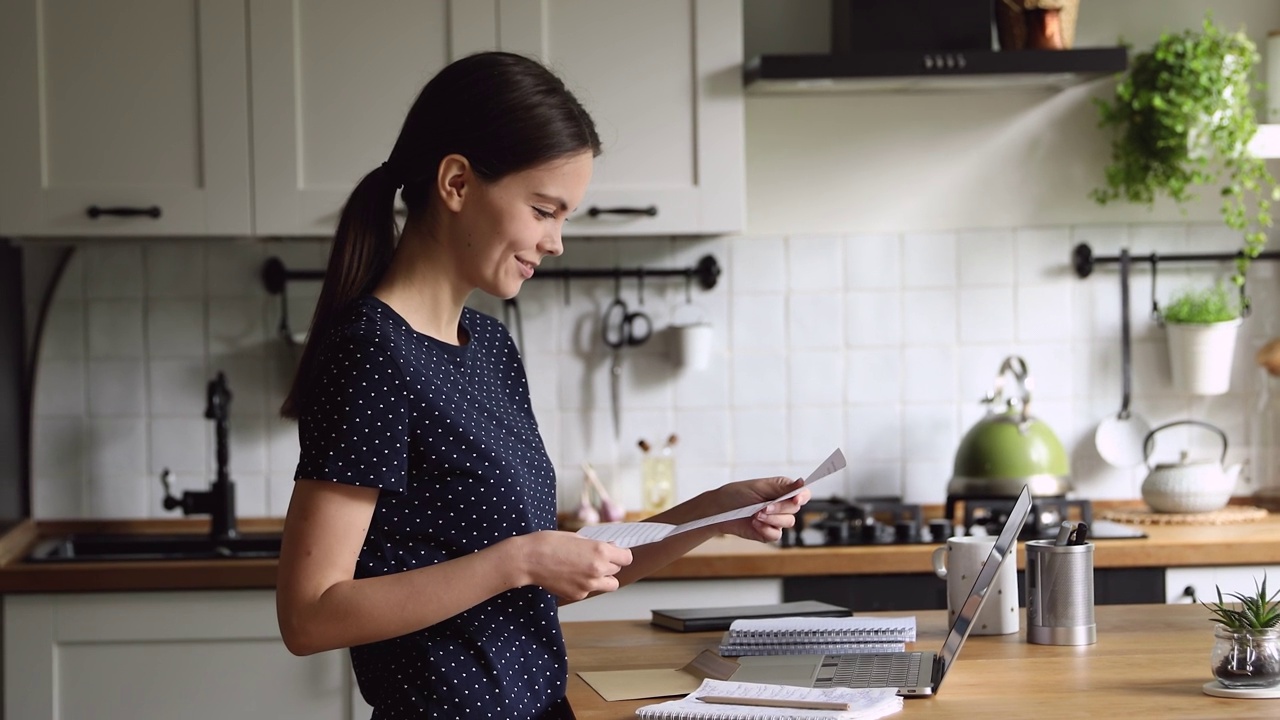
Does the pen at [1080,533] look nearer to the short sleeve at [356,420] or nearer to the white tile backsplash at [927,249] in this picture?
the short sleeve at [356,420]

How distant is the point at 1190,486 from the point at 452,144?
2.16m

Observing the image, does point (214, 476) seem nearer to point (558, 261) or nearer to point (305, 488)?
point (558, 261)

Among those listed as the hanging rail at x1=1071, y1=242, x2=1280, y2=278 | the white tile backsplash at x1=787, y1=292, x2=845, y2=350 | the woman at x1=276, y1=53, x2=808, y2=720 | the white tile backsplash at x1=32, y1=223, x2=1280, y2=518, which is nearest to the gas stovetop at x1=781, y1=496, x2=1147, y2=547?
the white tile backsplash at x1=32, y1=223, x2=1280, y2=518

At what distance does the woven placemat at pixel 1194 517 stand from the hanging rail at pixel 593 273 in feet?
3.47

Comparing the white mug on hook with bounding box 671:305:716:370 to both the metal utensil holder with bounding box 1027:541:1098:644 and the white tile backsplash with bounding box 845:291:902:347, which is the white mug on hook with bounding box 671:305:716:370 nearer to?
the white tile backsplash with bounding box 845:291:902:347

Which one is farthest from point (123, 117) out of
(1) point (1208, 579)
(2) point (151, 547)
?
(1) point (1208, 579)

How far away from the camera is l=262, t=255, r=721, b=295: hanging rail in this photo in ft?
10.6

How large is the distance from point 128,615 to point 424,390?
5.26 ft

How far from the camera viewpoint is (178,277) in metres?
3.23

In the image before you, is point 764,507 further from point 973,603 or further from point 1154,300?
point 1154,300

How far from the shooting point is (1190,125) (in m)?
3.11

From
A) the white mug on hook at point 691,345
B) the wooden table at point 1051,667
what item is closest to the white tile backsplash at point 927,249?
the white mug on hook at point 691,345

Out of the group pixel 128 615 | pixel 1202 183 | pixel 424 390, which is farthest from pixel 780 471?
pixel 424 390

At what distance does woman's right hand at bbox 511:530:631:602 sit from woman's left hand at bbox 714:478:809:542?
12.7 inches
